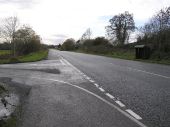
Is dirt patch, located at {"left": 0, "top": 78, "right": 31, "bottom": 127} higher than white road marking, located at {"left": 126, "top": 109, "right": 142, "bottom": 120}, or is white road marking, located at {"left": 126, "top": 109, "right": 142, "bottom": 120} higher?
white road marking, located at {"left": 126, "top": 109, "right": 142, "bottom": 120}

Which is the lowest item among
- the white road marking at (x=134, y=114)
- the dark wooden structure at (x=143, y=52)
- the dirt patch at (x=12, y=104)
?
the dirt patch at (x=12, y=104)

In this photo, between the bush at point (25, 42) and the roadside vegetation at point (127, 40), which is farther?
the bush at point (25, 42)

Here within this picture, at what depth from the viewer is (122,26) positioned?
3605 inches

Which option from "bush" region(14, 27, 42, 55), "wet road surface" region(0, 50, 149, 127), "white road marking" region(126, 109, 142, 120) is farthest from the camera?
"bush" region(14, 27, 42, 55)

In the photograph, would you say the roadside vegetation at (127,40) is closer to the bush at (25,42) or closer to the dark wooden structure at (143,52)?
the dark wooden structure at (143,52)

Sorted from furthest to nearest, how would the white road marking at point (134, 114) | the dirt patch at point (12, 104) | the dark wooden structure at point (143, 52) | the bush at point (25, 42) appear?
the bush at point (25, 42), the dark wooden structure at point (143, 52), the white road marking at point (134, 114), the dirt patch at point (12, 104)

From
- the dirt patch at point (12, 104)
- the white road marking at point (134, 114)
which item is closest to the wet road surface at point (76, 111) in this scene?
the white road marking at point (134, 114)

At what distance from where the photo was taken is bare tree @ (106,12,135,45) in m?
90.4

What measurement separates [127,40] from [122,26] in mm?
4510

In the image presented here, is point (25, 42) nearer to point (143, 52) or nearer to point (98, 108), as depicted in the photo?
point (143, 52)

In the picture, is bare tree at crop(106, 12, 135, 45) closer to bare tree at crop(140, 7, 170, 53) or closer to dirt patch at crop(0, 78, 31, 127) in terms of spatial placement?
bare tree at crop(140, 7, 170, 53)

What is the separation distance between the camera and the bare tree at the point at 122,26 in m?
90.4

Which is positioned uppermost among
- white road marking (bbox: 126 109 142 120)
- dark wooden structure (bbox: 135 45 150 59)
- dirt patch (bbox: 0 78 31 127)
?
dark wooden structure (bbox: 135 45 150 59)

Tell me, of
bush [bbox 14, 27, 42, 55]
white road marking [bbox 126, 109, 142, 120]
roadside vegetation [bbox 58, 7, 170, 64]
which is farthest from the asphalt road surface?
bush [bbox 14, 27, 42, 55]
